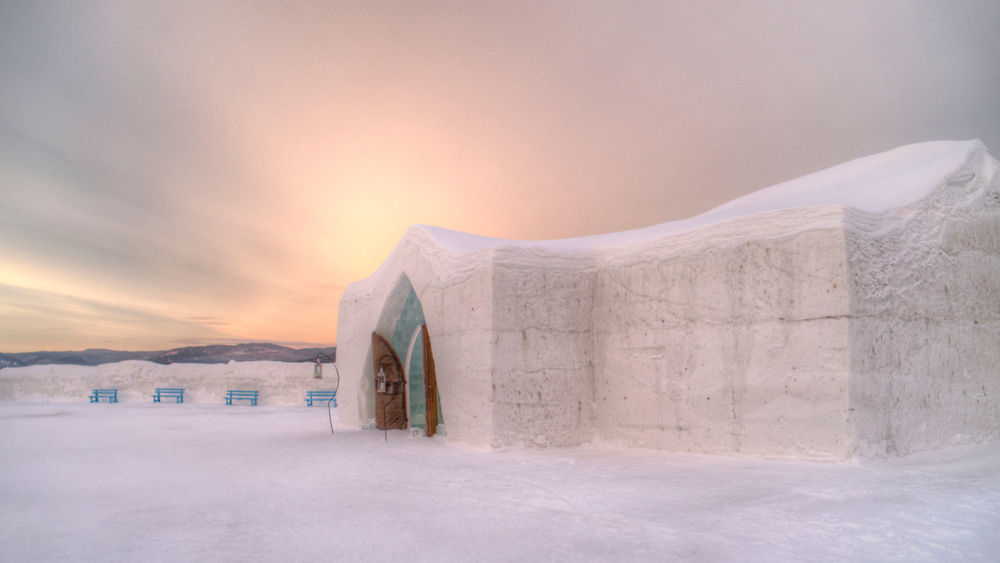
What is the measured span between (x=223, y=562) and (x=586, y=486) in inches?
138

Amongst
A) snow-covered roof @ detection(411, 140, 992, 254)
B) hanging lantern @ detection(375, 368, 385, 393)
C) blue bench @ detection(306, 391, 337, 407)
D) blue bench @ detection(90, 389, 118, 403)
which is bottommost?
blue bench @ detection(90, 389, 118, 403)

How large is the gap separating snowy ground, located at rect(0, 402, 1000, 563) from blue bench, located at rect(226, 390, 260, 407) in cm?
1481

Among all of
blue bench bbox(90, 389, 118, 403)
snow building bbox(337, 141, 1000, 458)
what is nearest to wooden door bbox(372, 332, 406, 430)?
snow building bbox(337, 141, 1000, 458)

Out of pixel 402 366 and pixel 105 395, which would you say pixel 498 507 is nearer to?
pixel 402 366

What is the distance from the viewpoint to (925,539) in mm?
3684

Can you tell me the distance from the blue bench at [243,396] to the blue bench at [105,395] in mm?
5600

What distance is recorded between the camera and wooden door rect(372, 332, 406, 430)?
36.4 ft

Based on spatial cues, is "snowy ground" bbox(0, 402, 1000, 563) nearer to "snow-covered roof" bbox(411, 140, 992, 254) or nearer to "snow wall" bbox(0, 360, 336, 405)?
"snow-covered roof" bbox(411, 140, 992, 254)

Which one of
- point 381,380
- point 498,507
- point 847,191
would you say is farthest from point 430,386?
point 847,191

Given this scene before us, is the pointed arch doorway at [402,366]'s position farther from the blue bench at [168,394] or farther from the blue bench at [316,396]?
the blue bench at [168,394]

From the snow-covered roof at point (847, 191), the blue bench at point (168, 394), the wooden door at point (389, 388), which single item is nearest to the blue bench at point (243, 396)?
the blue bench at point (168, 394)

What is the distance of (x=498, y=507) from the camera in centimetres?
489

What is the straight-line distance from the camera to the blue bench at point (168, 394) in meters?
24.0

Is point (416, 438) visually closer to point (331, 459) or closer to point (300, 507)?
point (331, 459)
